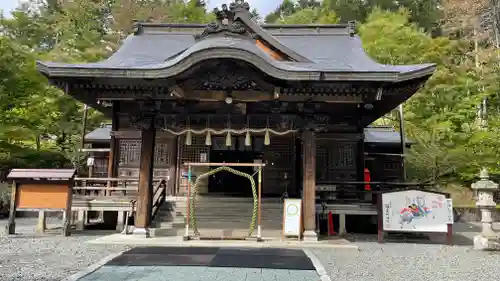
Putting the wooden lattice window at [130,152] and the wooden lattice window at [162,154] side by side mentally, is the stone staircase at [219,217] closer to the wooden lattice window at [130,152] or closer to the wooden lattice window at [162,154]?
the wooden lattice window at [162,154]

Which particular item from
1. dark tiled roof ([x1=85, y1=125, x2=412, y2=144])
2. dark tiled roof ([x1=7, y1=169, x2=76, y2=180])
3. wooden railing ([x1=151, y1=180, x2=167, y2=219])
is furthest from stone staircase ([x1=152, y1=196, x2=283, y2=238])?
dark tiled roof ([x1=85, y1=125, x2=412, y2=144])

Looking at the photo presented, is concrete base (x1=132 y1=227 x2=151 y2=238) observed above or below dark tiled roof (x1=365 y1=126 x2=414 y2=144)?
below

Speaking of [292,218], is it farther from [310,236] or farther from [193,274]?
[193,274]

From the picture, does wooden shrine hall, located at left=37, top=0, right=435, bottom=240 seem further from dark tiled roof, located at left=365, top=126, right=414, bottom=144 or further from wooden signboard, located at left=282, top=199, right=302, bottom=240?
dark tiled roof, located at left=365, top=126, right=414, bottom=144

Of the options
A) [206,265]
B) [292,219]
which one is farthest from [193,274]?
[292,219]

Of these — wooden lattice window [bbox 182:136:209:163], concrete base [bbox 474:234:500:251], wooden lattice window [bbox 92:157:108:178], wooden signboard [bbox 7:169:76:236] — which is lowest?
concrete base [bbox 474:234:500:251]

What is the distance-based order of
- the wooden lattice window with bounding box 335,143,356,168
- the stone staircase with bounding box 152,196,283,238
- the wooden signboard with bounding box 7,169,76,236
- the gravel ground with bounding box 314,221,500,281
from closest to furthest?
1. the gravel ground with bounding box 314,221,500,281
2. the wooden signboard with bounding box 7,169,76,236
3. the stone staircase with bounding box 152,196,283,238
4. the wooden lattice window with bounding box 335,143,356,168

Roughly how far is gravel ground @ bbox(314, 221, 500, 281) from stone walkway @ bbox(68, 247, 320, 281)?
66 centimetres

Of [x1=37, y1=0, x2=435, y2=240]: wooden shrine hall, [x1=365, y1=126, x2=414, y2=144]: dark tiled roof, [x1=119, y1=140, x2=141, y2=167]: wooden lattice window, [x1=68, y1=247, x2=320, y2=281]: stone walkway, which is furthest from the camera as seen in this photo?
[x1=365, y1=126, x2=414, y2=144]: dark tiled roof

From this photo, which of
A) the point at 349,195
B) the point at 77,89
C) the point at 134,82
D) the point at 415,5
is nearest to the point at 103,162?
the point at 77,89

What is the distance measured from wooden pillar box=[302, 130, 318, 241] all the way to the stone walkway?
4.79 ft

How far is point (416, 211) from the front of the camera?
10.4m

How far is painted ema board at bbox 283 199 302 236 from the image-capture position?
9.95 m

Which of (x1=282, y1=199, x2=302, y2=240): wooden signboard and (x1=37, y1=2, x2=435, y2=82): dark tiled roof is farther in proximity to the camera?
(x1=282, y1=199, x2=302, y2=240): wooden signboard
